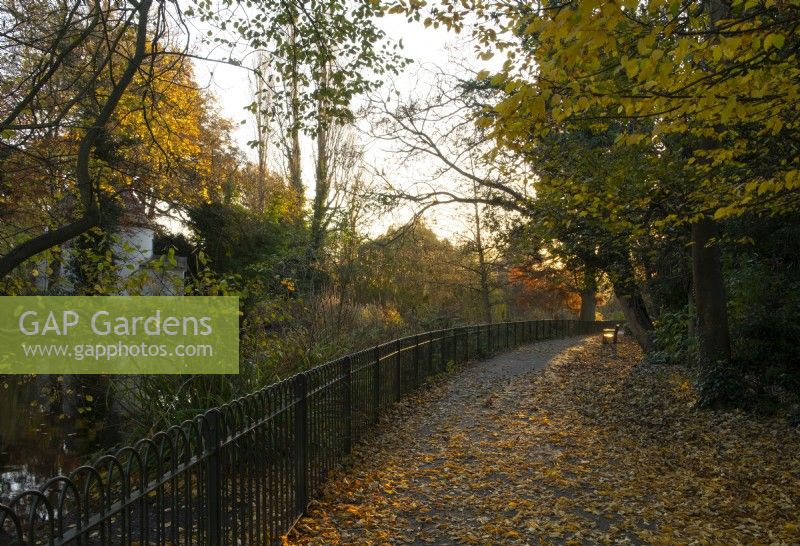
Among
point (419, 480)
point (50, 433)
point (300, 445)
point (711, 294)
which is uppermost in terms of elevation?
point (711, 294)

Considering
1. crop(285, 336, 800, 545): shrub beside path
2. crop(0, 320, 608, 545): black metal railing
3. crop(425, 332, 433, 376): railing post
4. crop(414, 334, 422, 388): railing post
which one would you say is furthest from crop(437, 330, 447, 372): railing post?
crop(0, 320, 608, 545): black metal railing

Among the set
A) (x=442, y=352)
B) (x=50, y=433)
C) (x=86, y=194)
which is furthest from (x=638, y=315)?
(x=86, y=194)

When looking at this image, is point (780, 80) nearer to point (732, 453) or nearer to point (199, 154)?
point (732, 453)

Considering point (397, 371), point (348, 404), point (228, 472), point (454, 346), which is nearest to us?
point (228, 472)

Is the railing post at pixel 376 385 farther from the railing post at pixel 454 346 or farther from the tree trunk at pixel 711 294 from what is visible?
the railing post at pixel 454 346

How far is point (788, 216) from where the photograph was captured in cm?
1137

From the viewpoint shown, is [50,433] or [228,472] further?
[50,433]

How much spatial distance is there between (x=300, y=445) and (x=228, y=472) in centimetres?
112

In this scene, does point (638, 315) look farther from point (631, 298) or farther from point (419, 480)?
point (419, 480)

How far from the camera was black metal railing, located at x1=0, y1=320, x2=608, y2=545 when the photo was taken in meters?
2.53

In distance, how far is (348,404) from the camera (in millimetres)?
7262

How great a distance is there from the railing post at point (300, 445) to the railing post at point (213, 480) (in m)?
1.63

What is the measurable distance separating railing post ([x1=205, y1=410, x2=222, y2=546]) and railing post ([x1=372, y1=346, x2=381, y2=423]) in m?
5.01

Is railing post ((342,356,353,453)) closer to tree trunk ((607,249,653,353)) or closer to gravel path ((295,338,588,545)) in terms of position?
gravel path ((295,338,588,545))
